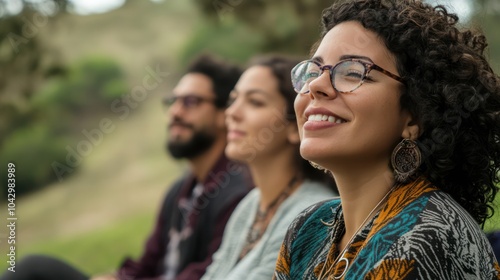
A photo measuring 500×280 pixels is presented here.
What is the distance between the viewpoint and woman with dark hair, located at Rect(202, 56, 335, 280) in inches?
133

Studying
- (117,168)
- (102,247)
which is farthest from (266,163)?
(117,168)

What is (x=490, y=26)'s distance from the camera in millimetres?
6434

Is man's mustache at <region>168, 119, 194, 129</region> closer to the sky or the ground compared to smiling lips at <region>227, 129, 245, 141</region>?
closer to the sky

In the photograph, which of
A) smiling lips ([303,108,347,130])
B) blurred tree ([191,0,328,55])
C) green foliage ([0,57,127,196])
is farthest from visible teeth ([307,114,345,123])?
green foliage ([0,57,127,196])

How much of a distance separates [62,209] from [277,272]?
31.8ft

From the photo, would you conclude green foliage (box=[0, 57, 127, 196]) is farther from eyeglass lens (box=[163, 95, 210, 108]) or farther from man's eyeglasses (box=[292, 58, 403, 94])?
man's eyeglasses (box=[292, 58, 403, 94])

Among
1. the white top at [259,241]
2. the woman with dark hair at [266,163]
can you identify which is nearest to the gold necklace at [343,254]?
the white top at [259,241]

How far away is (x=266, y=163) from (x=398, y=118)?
5.34ft

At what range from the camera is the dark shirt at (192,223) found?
424 cm

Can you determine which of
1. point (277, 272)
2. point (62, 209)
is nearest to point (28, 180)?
point (62, 209)

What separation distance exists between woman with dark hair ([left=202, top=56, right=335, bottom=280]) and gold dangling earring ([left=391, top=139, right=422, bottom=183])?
1284mm

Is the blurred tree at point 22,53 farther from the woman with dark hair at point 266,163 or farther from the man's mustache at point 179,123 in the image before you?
the woman with dark hair at point 266,163

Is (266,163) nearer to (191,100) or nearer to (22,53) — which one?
(191,100)

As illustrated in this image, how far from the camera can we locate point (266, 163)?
139 inches
